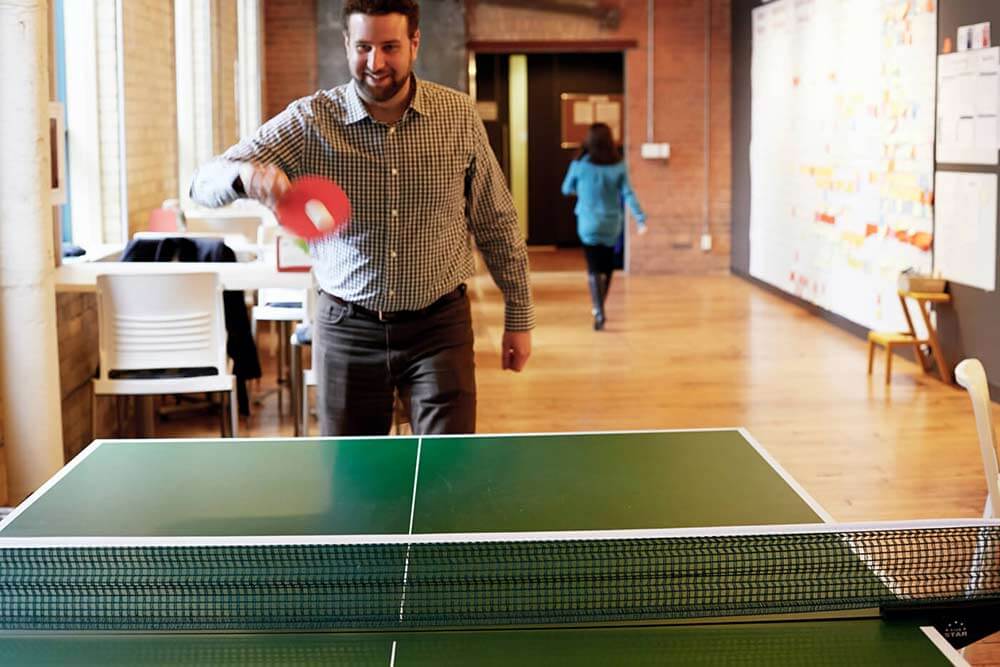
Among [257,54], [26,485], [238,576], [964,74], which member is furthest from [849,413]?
[257,54]

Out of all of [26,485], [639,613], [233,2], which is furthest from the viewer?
[233,2]

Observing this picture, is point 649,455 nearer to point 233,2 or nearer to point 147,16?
point 147,16

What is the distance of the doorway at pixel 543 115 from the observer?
53.0 feet

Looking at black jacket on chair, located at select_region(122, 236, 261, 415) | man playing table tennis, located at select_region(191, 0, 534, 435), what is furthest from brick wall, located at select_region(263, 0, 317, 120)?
man playing table tennis, located at select_region(191, 0, 534, 435)

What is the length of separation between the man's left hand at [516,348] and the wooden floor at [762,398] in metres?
1.49

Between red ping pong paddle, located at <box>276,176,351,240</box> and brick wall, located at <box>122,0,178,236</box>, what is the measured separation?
5.02m

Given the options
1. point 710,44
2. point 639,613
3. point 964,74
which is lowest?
point 639,613

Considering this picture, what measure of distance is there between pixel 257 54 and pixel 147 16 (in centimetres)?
495

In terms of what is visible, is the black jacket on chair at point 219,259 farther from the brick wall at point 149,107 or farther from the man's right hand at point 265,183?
the man's right hand at point 265,183

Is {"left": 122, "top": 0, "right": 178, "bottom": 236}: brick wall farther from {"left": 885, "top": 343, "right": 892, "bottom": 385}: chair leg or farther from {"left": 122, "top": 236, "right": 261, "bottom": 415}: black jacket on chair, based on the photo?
{"left": 885, "top": 343, "right": 892, "bottom": 385}: chair leg

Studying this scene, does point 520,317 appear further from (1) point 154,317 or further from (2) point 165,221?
(2) point 165,221

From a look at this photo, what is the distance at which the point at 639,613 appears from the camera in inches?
83.4

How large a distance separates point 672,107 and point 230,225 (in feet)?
20.4

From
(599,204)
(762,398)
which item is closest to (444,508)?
(762,398)
